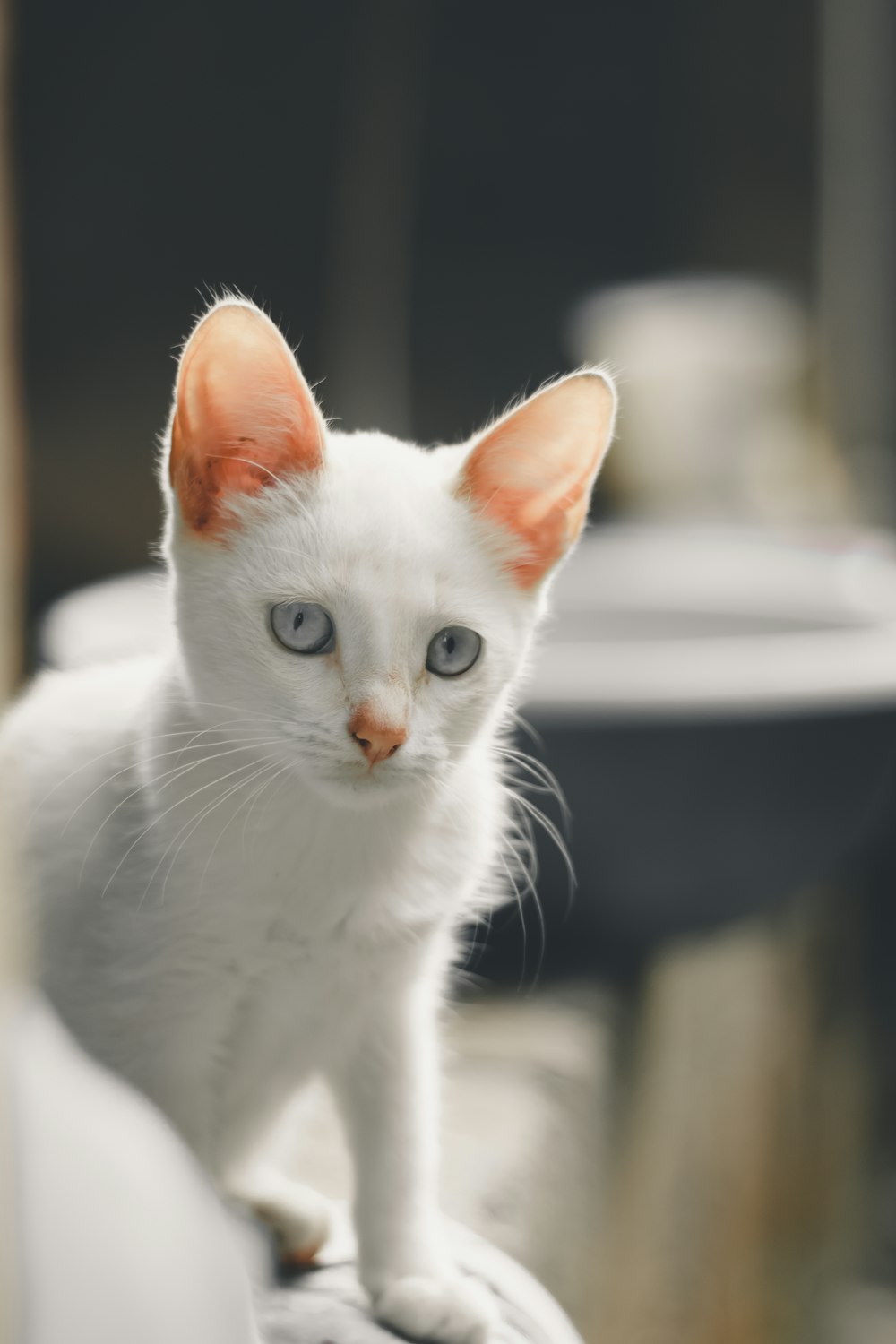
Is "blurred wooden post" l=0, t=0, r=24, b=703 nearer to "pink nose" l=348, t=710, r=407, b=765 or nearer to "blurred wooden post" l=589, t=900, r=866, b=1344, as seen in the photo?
"pink nose" l=348, t=710, r=407, b=765

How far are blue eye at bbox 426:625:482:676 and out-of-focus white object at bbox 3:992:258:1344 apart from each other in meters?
0.15

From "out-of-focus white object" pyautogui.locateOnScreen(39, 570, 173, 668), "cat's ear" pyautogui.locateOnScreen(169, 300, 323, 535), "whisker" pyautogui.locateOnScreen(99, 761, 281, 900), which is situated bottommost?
"out-of-focus white object" pyautogui.locateOnScreen(39, 570, 173, 668)

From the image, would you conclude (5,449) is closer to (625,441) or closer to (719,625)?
(719,625)

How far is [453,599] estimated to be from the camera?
399mm

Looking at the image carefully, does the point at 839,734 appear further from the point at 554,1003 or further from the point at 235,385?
the point at 235,385

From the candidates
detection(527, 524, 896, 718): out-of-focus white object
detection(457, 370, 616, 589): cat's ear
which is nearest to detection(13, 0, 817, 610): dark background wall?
detection(527, 524, 896, 718): out-of-focus white object

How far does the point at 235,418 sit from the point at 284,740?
0.09m

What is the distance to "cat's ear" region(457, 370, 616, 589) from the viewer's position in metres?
0.39

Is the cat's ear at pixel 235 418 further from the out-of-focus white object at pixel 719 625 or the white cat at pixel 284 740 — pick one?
the out-of-focus white object at pixel 719 625

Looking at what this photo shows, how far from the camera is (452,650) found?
406 mm

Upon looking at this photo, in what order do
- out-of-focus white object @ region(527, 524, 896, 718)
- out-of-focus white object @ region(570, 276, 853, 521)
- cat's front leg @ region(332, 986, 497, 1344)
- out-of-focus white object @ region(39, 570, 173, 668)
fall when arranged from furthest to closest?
1. out-of-focus white object @ region(570, 276, 853, 521)
2. out-of-focus white object @ region(527, 524, 896, 718)
3. out-of-focus white object @ region(39, 570, 173, 668)
4. cat's front leg @ region(332, 986, 497, 1344)

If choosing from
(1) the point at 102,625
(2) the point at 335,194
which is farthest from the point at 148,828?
(2) the point at 335,194

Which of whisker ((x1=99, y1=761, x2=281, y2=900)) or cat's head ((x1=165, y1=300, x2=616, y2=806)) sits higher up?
cat's head ((x1=165, y1=300, x2=616, y2=806))

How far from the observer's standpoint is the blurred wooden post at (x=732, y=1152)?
86 cm
